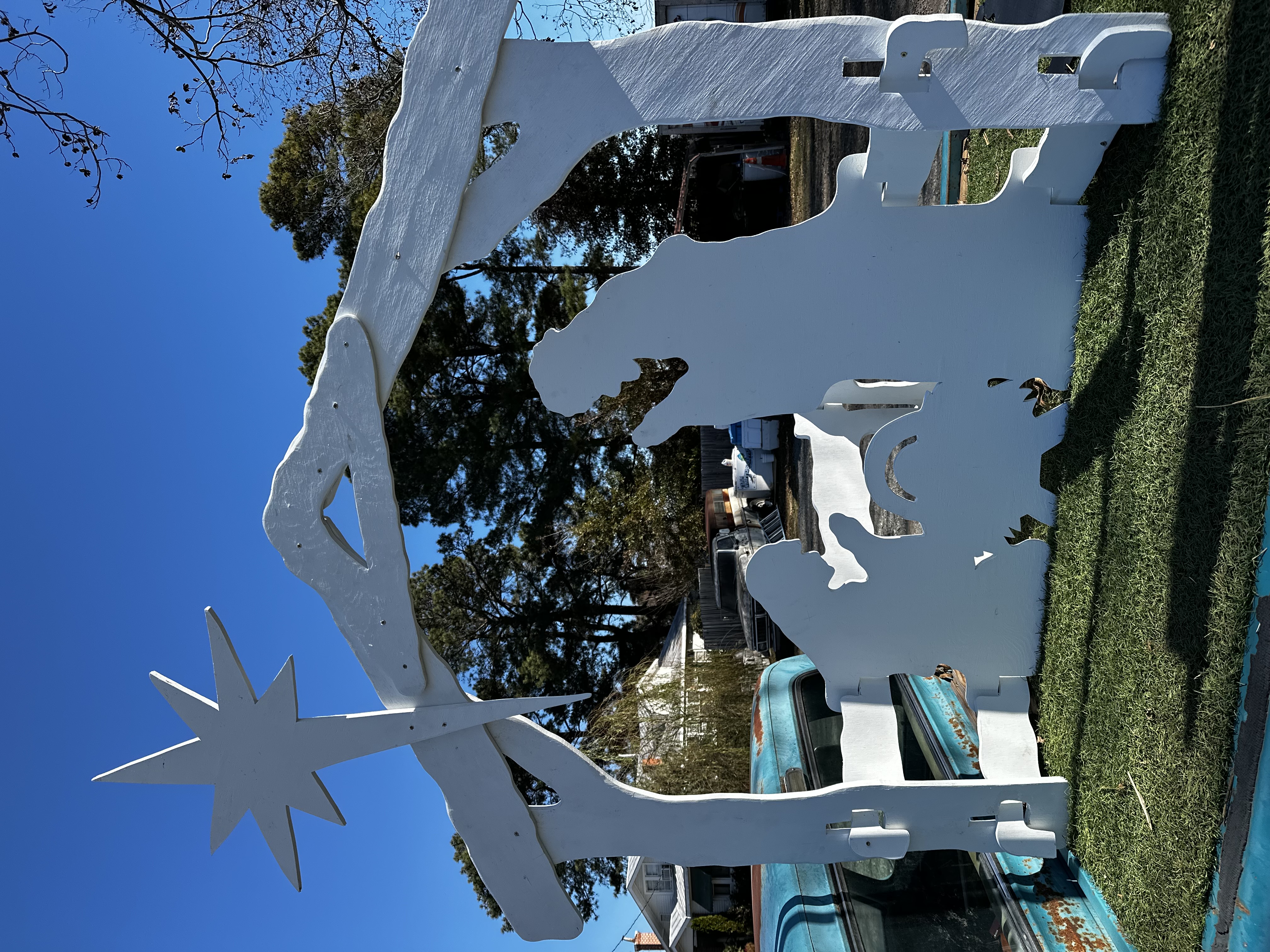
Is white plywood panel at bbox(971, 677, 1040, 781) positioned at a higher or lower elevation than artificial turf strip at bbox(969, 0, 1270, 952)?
lower

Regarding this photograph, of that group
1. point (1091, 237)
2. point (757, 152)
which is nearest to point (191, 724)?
point (1091, 237)

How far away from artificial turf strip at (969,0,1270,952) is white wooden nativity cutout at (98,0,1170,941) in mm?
121

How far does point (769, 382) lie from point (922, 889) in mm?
1947

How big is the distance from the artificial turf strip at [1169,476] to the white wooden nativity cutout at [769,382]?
0.12 m

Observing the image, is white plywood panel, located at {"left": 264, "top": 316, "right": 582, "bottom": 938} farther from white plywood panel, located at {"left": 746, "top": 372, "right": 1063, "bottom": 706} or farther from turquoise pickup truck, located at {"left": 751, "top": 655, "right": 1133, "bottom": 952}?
white plywood panel, located at {"left": 746, "top": 372, "right": 1063, "bottom": 706}

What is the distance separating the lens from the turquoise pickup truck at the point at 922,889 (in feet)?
9.48

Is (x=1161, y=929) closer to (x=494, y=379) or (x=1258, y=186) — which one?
(x=1258, y=186)

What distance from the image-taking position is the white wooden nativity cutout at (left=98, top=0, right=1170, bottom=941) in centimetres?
249

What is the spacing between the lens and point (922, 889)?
3305 mm

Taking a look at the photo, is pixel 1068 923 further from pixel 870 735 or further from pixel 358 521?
pixel 358 521

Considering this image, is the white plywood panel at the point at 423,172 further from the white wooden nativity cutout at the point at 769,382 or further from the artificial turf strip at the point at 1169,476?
the artificial turf strip at the point at 1169,476

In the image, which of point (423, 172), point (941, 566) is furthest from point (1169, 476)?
point (423, 172)

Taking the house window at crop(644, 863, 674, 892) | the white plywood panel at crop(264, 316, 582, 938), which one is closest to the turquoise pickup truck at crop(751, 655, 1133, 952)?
the white plywood panel at crop(264, 316, 582, 938)

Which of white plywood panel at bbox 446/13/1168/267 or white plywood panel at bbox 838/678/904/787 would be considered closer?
white plywood panel at bbox 446/13/1168/267
